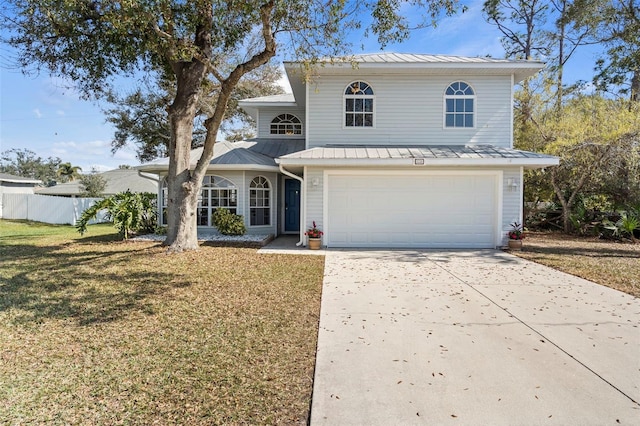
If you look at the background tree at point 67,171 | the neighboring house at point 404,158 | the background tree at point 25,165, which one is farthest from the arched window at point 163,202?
the background tree at point 25,165

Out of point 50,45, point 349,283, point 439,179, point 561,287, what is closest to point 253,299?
point 349,283

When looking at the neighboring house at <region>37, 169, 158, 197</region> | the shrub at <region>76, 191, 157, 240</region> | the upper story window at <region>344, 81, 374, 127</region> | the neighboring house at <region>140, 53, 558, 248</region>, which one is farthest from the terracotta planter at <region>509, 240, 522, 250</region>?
the neighboring house at <region>37, 169, 158, 197</region>

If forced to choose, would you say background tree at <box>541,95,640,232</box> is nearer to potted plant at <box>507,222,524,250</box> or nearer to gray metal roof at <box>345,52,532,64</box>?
gray metal roof at <box>345,52,532,64</box>

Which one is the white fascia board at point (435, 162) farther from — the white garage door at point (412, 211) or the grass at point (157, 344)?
the grass at point (157, 344)

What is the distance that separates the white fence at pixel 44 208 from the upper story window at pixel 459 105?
17.2m

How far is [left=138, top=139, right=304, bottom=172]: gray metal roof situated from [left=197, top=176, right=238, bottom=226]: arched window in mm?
689

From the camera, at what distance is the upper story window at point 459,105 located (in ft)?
37.3

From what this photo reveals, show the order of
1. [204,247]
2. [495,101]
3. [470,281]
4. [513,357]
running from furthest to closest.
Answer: [495,101] < [204,247] < [470,281] < [513,357]

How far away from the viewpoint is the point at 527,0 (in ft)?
68.1

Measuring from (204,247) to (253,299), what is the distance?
538cm

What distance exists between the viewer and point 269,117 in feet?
52.3

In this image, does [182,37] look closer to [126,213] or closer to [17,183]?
[126,213]

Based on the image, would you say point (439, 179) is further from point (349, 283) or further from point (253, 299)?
point (253, 299)

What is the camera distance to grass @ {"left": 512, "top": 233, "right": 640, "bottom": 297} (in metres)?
6.88
